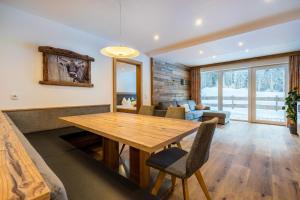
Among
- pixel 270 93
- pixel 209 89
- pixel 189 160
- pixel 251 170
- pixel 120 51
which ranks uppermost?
pixel 120 51

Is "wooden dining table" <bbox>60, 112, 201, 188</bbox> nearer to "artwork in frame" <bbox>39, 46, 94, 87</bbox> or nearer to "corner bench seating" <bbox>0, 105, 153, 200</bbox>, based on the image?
"corner bench seating" <bbox>0, 105, 153, 200</bbox>

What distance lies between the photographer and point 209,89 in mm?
6887

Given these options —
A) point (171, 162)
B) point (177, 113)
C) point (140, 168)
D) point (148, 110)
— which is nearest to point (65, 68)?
point (148, 110)

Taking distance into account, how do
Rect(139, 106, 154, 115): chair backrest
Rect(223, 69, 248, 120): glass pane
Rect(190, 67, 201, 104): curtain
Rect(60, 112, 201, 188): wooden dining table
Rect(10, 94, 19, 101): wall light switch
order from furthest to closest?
Rect(190, 67, 201, 104): curtain → Rect(223, 69, 248, 120): glass pane → Rect(139, 106, 154, 115): chair backrest → Rect(10, 94, 19, 101): wall light switch → Rect(60, 112, 201, 188): wooden dining table

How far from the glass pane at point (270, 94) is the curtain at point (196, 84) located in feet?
7.14

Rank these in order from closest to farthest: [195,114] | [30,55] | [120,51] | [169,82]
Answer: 1. [120,51]
2. [30,55]
3. [195,114]
4. [169,82]

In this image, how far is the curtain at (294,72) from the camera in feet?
15.3

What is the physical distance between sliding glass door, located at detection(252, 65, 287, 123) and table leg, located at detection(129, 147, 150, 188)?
559 cm

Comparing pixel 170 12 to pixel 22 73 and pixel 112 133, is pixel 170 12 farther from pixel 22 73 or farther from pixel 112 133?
pixel 22 73

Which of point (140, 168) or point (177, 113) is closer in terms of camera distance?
point (140, 168)

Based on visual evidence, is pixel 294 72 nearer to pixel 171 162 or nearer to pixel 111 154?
pixel 171 162

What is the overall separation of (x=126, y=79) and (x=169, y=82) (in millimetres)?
2263

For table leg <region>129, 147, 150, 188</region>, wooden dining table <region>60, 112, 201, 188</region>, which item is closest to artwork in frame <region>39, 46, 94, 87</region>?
wooden dining table <region>60, 112, 201, 188</region>

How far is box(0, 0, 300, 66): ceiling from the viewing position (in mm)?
2340
